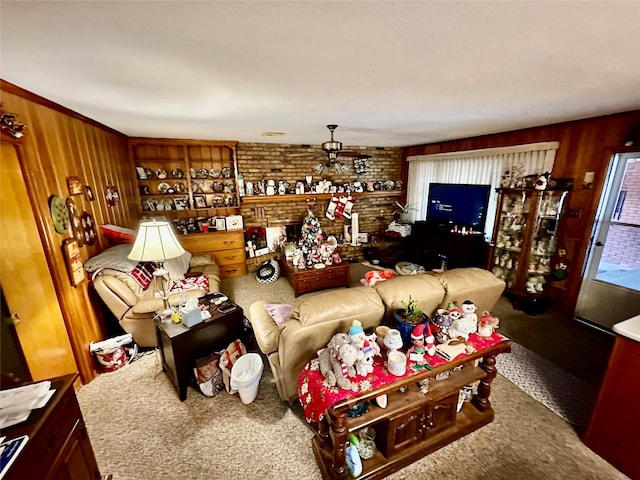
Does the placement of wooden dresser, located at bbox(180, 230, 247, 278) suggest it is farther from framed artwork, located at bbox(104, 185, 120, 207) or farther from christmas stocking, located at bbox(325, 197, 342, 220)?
christmas stocking, located at bbox(325, 197, 342, 220)

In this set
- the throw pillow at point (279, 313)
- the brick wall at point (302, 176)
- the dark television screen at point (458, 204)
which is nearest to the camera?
the throw pillow at point (279, 313)

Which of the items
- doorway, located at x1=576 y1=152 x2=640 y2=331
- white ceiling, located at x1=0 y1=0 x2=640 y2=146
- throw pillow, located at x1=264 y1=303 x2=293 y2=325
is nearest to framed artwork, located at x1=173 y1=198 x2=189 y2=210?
white ceiling, located at x1=0 y1=0 x2=640 y2=146

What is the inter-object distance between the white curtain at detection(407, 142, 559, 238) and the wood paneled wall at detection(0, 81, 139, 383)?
4.89m

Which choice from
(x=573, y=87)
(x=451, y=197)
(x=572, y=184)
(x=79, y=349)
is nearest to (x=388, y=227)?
(x=451, y=197)

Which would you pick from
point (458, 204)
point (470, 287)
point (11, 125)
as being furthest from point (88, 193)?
point (458, 204)

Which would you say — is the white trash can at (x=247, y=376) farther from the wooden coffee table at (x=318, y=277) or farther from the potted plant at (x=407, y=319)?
the wooden coffee table at (x=318, y=277)

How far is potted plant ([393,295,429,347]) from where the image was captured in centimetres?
160

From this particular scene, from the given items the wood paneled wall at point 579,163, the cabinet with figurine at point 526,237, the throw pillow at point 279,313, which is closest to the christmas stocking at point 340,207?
the cabinet with figurine at point 526,237

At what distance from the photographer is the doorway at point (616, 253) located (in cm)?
275

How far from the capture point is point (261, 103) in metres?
2.12

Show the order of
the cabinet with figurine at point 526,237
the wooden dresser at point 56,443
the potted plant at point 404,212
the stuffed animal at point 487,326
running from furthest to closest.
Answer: the potted plant at point 404,212 → the cabinet with figurine at point 526,237 → the stuffed animal at point 487,326 → the wooden dresser at point 56,443

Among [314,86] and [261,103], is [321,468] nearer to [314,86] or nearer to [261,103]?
[314,86]

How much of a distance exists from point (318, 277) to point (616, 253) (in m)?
3.51

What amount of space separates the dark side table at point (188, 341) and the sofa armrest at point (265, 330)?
13.4 inches
